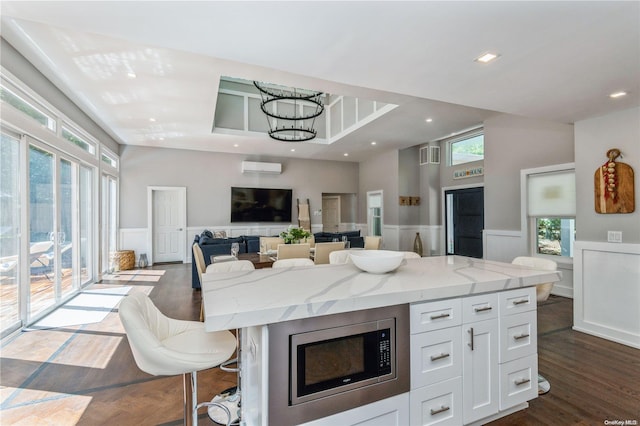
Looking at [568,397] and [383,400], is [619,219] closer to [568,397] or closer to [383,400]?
[568,397]

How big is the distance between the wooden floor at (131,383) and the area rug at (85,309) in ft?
0.75

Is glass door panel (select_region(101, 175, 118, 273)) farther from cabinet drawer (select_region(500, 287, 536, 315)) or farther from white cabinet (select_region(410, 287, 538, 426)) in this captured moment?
cabinet drawer (select_region(500, 287, 536, 315))

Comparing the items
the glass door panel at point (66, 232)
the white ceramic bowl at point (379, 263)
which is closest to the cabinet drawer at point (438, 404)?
the white ceramic bowl at point (379, 263)

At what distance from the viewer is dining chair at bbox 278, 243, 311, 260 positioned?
12.9 ft

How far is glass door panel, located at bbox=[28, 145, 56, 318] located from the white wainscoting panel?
6.22 metres

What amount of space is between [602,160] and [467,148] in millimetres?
3822

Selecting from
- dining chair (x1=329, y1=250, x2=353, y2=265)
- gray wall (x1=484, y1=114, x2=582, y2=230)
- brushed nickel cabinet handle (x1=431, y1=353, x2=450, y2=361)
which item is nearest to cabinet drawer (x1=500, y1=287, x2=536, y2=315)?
brushed nickel cabinet handle (x1=431, y1=353, x2=450, y2=361)

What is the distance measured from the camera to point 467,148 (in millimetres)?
6965

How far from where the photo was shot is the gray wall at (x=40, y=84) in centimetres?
295

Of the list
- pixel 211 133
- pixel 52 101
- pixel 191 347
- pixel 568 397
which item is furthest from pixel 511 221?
pixel 52 101

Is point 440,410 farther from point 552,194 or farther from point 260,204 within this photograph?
point 260,204

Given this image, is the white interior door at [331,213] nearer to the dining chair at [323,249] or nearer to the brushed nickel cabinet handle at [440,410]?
the dining chair at [323,249]

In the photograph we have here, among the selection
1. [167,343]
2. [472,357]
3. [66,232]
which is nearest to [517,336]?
[472,357]

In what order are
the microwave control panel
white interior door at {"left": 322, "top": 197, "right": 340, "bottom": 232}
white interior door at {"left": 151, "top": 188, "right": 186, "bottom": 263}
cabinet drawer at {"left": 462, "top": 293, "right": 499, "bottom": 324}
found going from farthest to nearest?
white interior door at {"left": 322, "top": 197, "right": 340, "bottom": 232}
white interior door at {"left": 151, "top": 188, "right": 186, "bottom": 263}
cabinet drawer at {"left": 462, "top": 293, "right": 499, "bottom": 324}
the microwave control panel
